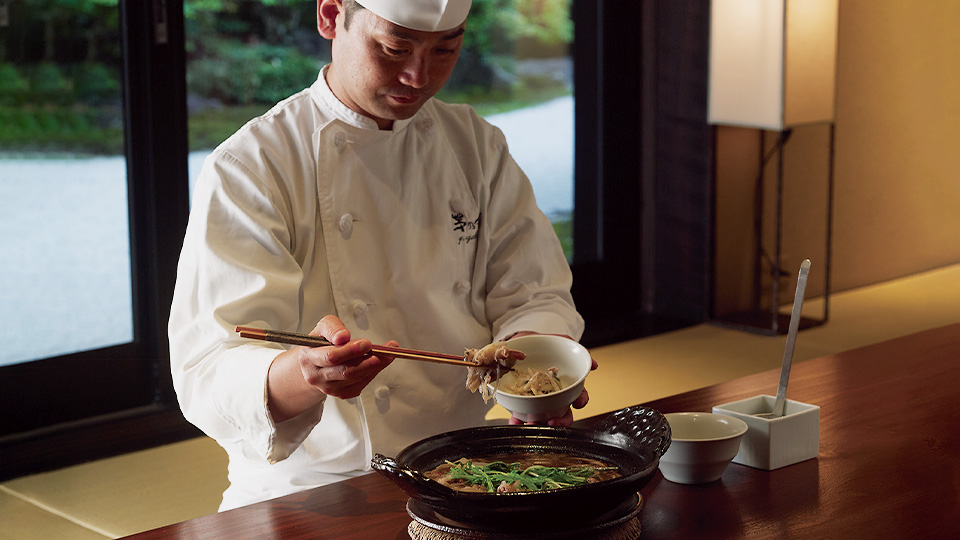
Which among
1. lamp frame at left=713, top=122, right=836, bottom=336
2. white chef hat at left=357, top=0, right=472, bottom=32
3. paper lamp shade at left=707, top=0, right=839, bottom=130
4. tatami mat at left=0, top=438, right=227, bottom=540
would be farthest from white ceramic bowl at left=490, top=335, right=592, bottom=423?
lamp frame at left=713, top=122, right=836, bottom=336

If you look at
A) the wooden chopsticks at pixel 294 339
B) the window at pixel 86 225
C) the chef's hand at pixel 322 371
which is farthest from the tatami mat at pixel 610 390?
the wooden chopsticks at pixel 294 339

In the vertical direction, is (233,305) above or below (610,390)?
above

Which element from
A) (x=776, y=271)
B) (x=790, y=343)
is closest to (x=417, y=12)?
(x=790, y=343)

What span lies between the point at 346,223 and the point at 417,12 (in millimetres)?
353

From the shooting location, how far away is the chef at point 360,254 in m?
1.49

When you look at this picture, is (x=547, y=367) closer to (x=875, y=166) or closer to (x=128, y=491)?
(x=128, y=491)

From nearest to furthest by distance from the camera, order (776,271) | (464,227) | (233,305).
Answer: (233,305)
(464,227)
(776,271)

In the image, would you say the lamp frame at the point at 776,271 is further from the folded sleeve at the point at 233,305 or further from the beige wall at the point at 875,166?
the folded sleeve at the point at 233,305

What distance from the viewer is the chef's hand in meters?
1.19

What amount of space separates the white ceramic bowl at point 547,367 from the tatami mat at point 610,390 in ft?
4.91

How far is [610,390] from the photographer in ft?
12.4

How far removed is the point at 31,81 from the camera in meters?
3.21

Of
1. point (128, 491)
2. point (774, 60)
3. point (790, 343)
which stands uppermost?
point (774, 60)

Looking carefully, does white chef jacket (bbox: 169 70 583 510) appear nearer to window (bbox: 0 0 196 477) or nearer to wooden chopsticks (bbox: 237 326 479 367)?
wooden chopsticks (bbox: 237 326 479 367)
